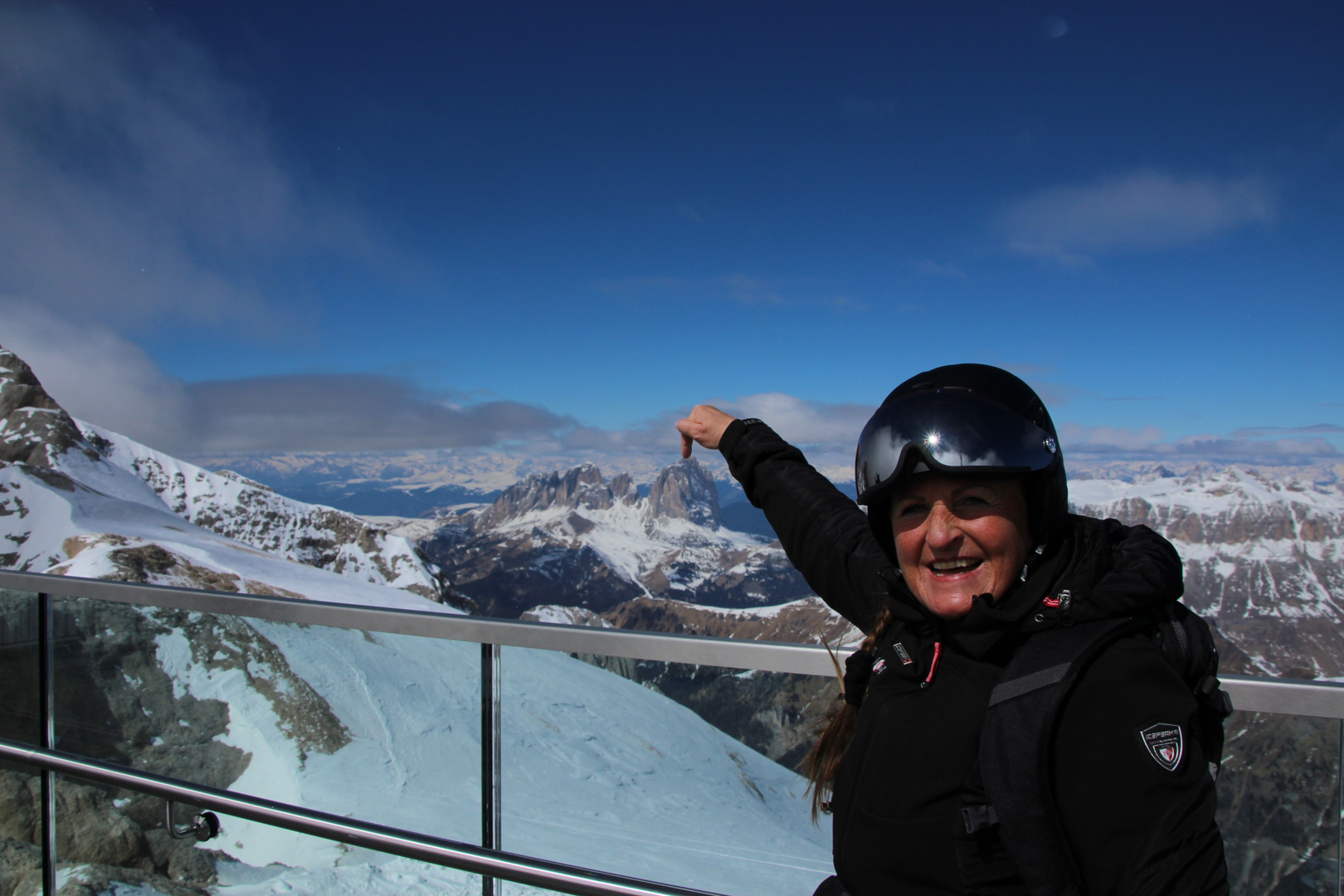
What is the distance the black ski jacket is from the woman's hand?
0.83 m

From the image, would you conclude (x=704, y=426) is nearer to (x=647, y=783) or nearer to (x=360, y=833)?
(x=647, y=783)

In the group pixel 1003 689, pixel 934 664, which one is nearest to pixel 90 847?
pixel 934 664

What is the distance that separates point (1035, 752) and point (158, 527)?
10660 centimetres

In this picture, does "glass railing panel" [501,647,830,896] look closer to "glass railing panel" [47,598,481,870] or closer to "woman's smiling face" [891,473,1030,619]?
"glass railing panel" [47,598,481,870]

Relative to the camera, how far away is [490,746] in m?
2.32

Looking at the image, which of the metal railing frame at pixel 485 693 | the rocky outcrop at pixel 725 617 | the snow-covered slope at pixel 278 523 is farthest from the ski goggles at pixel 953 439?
the snow-covered slope at pixel 278 523

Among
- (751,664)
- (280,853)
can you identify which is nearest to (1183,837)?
(751,664)

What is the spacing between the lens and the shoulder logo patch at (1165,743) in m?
0.92

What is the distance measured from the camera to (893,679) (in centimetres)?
127

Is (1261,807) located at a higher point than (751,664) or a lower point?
lower

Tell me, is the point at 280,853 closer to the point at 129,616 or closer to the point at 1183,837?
the point at 129,616

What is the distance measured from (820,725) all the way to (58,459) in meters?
154

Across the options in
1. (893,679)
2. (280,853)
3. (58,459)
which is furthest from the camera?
(58,459)

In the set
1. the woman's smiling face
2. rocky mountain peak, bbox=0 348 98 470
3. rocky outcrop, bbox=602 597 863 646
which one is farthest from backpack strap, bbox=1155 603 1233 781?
rocky mountain peak, bbox=0 348 98 470
